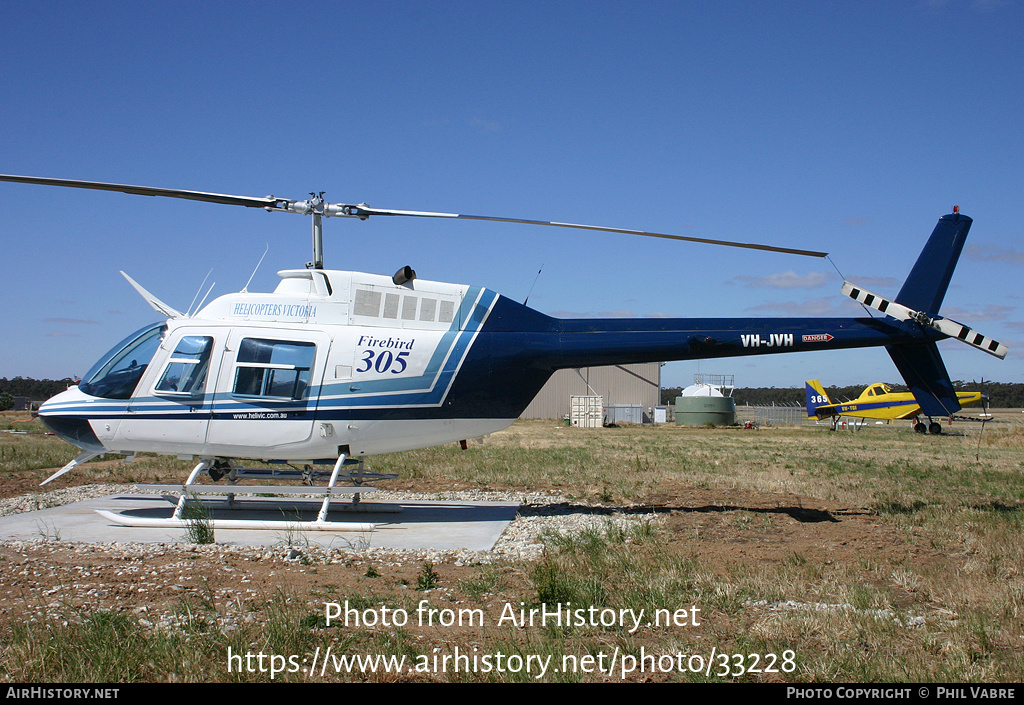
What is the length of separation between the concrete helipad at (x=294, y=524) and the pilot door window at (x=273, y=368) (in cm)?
204

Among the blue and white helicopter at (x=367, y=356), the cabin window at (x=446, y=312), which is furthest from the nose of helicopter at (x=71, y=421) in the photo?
the cabin window at (x=446, y=312)

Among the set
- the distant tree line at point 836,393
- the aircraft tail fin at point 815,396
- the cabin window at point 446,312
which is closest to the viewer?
the cabin window at point 446,312

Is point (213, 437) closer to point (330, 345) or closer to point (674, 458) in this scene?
point (330, 345)

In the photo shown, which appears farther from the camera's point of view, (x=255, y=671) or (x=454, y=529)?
(x=454, y=529)

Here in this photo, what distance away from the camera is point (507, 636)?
5.58m

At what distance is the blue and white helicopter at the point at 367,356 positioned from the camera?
10.8 metres

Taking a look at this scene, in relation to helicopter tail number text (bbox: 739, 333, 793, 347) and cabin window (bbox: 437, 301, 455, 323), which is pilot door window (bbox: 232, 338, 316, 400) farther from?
helicopter tail number text (bbox: 739, 333, 793, 347)

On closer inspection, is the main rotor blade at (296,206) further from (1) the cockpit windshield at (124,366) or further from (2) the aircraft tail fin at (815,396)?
(2) the aircraft tail fin at (815,396)

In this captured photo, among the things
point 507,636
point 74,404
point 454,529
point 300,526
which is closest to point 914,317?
point 454,529

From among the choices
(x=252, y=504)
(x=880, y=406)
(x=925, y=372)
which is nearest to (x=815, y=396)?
(x=880, y=406)

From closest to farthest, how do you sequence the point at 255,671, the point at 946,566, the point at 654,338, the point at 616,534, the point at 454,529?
1. the point at 255,671
2. the point at 946,566
3. the point at 616,534
4. the point at 454,529
5. the point at 654,338

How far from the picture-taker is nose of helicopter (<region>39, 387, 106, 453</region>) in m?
11.0

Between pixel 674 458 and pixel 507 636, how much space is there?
1713cm

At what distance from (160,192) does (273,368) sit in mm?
3042
